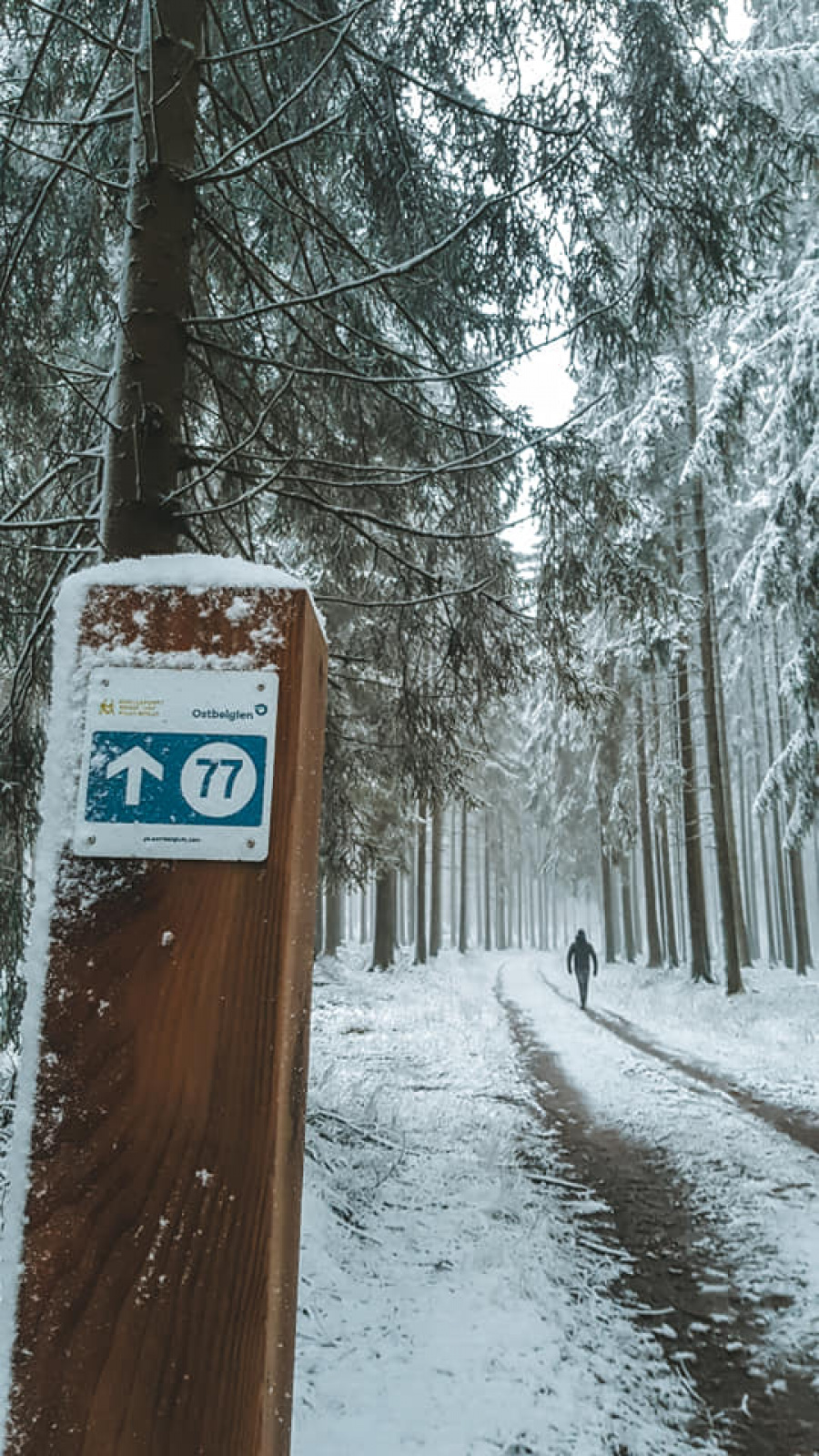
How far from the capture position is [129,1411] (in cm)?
125

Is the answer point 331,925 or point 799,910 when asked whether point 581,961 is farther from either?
point 799,910

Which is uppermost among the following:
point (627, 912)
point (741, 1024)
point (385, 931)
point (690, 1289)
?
point (627, 912)

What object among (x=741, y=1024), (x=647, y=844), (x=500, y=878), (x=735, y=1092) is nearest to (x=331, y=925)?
(x=647, y=844)

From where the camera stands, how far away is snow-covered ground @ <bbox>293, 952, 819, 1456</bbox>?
356cm

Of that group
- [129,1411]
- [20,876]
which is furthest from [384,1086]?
[129,1411]

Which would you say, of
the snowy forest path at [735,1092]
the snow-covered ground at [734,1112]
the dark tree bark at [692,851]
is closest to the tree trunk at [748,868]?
the dark tree bark at [692,851]

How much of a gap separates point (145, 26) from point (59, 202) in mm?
2006

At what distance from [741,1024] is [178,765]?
14.7 meters

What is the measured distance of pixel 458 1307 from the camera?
4.48 meters

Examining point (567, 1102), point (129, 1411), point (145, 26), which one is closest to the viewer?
point (129, 1411)

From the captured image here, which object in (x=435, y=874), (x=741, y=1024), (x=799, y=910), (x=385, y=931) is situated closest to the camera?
(x=741, y=1024)

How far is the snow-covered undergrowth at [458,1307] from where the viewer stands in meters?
3.49

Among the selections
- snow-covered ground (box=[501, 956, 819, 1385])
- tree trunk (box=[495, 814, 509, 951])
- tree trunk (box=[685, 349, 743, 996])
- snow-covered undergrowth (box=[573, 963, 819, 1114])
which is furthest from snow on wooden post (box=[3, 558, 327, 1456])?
tree trunk (box=[495, 814, 509, 951])

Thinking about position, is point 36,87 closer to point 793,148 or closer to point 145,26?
point 145,26
